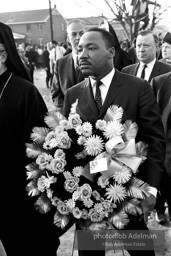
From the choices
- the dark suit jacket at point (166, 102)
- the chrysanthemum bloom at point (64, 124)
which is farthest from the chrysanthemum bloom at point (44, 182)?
the dark suit jacket at point (166, 102)

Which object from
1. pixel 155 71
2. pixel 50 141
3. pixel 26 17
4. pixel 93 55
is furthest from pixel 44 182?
pixel 26 17

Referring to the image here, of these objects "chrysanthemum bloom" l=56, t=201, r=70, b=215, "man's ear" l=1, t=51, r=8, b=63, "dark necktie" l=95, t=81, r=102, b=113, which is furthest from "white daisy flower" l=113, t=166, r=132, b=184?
"man's ear" l=1, t=51, r=8, b=63

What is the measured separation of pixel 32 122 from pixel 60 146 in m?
0.55

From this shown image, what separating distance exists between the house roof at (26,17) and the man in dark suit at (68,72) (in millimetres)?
79953

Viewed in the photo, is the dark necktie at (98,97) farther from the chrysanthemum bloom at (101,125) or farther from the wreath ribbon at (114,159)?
the wreath ribbon at (114,159)

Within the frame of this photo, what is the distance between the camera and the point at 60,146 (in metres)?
2.54

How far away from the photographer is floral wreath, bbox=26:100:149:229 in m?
2.46

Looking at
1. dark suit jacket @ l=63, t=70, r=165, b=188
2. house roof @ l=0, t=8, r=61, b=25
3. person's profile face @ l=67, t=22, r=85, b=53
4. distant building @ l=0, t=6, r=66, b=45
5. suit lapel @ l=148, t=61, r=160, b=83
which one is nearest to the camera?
dark suit jacket @ l=63, t=70, r=165, b=188

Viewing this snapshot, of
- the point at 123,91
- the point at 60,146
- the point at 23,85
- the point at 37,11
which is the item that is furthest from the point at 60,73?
the point at 37,11

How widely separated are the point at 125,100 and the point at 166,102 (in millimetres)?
1063

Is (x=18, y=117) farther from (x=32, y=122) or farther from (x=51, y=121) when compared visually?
(x=51, y=121)

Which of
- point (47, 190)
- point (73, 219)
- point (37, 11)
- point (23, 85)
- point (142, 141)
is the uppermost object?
point (23, 85)

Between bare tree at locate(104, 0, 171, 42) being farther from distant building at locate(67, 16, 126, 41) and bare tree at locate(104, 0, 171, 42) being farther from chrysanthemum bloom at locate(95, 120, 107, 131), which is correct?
chrysanthemum bloom at locate(95, 120, 107, 131)

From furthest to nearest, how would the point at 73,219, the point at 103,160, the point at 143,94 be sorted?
the point at 143,94
the point at 73,219
the point at 103,160
